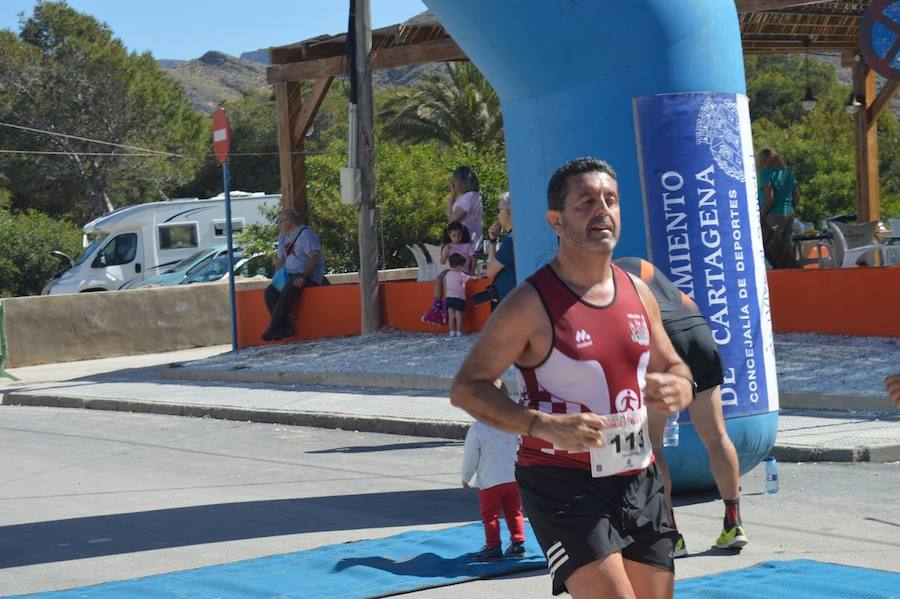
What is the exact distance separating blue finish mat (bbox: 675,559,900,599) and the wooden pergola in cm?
1289

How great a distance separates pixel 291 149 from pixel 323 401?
22.0 ft

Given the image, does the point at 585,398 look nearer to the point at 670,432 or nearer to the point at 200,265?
the point at 670,432

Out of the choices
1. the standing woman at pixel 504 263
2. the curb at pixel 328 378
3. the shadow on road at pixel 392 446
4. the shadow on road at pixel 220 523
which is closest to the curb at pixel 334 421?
the shadow on road at pixel 392 446

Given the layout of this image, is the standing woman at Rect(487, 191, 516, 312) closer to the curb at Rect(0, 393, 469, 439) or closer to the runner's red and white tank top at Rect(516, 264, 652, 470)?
the curb at Rect(0, 393, 469, 439)

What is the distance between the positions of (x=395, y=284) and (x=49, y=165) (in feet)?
168

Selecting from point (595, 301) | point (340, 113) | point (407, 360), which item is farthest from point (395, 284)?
point (340, 113)

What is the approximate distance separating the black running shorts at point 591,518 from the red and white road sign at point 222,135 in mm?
14361

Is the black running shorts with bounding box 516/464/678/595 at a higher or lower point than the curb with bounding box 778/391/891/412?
higher

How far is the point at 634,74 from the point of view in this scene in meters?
7.81

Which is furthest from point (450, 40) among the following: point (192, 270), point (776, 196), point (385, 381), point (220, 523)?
point (192, 270)

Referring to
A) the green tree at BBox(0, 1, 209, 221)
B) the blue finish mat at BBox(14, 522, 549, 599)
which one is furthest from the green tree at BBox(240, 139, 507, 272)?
the green tree at BBox(0, 1, 209, 221)

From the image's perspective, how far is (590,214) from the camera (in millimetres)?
4297

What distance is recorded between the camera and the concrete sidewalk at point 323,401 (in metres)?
9.97

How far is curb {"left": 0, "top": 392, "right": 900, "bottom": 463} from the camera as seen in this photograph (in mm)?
9422
